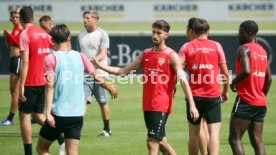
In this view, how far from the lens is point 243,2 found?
47.0 meters

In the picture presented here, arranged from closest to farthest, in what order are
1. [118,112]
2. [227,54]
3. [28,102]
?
[28,102], [118,112], [227,54]

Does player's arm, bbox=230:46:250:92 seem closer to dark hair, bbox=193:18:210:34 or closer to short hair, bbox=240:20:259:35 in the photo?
short hair, bbox=240:20:259:35

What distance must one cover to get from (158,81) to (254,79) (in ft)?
4.52

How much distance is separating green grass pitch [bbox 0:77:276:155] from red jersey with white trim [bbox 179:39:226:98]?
2.02m

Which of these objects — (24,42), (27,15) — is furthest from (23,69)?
(27,15)

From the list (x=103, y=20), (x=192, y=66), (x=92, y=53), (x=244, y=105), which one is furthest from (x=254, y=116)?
(x=103, y=20)

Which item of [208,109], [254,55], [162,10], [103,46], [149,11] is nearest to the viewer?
[254,55]

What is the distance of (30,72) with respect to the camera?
41.2 feet

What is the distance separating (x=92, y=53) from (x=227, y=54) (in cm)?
1268

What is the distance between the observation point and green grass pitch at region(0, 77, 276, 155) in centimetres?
1338

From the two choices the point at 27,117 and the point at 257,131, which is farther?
the point at 27,117

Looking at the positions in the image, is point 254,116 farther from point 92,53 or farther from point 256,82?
point 92,53

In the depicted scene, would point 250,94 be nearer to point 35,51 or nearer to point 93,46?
point 35,51

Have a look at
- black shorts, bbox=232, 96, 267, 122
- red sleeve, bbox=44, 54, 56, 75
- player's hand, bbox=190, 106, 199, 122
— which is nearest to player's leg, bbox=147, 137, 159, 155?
player's hand, bbox=190, 106, 199, 122
